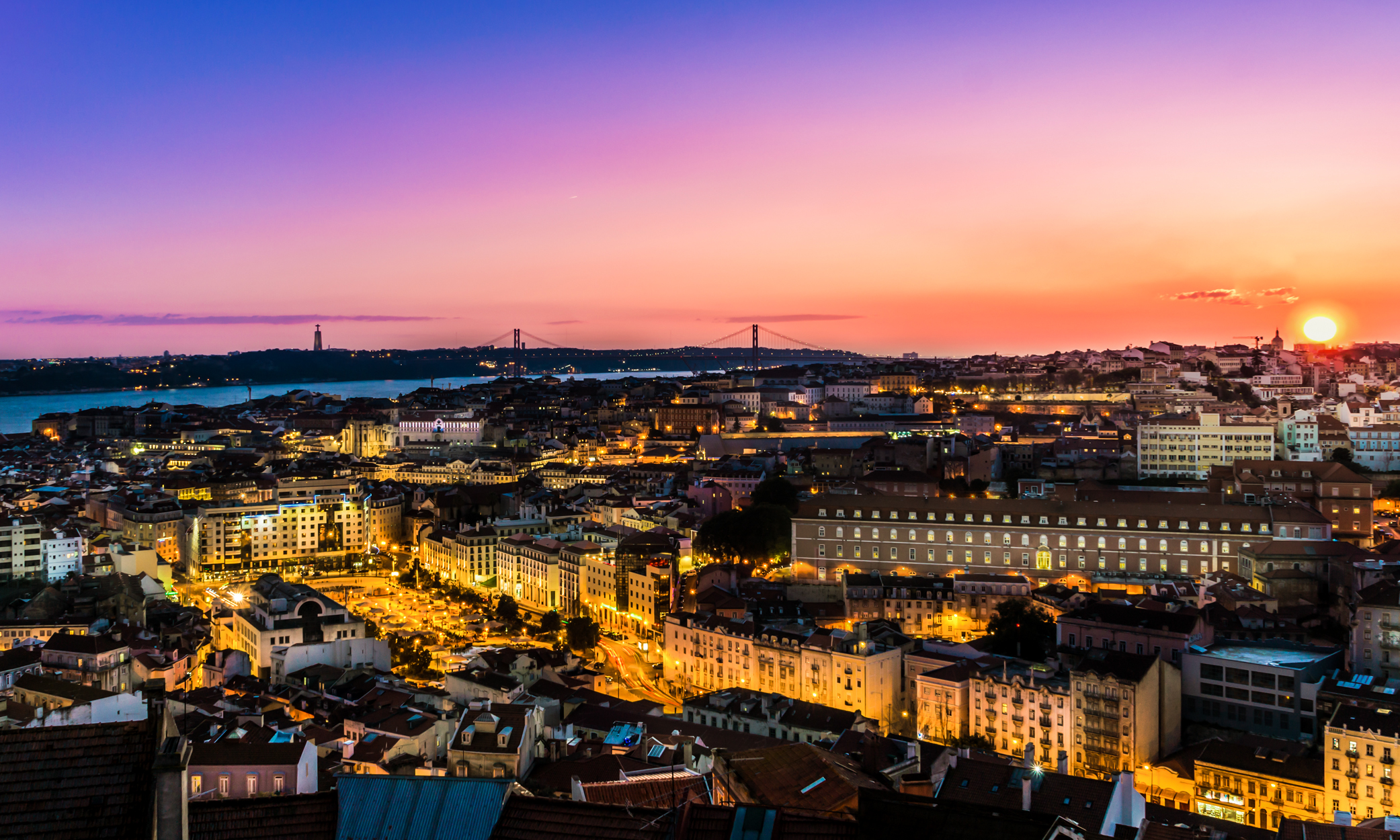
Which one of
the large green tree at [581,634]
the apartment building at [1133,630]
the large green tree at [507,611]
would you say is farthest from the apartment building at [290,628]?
the apartment building at [1133,630]

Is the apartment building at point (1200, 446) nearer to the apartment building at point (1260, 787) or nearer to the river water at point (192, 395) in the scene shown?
the apartment building at point (1260, 787)

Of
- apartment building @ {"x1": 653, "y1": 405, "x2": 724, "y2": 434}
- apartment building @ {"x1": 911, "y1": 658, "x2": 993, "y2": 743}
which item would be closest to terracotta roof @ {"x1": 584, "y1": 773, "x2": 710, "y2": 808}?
apartment building @ {"x1": 911, "y1": 658, "x2": 993, "y2": 743}

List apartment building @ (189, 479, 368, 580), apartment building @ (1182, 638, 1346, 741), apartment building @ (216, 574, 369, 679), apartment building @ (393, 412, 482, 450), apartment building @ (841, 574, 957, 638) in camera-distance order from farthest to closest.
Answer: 1. apartment building @ (393, 412, 482, 450)
2. apartment building @ (189, 479, 368, 580)
3. apartment building @ (841, 574, 957, 638)
4. apartment building @ (216, 574, 369, 679)
5. apartment building @ (1182, 638, 1346, 741)

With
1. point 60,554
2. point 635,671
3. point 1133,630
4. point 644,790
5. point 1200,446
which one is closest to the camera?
point 644,790

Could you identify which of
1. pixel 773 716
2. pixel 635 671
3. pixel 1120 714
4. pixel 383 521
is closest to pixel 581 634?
pixel 635 671

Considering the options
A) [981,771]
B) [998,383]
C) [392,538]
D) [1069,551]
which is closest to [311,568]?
[392,538]

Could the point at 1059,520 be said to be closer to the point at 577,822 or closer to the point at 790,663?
the point at 790,663

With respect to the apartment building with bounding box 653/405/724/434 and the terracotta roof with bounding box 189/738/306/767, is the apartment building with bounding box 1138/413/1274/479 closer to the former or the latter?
the apartment building with bounding box 653/405/724/434
